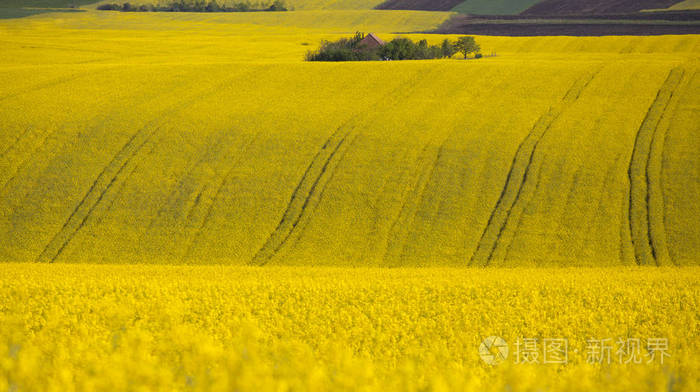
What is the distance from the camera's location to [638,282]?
13.3 metres

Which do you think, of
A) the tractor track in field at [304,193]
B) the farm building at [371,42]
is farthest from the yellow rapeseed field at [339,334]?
the farm building at [371,42]

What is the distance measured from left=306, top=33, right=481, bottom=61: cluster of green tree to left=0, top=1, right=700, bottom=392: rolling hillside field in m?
12.3

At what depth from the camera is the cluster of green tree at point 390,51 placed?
54.8 m

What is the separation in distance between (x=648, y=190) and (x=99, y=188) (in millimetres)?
21608

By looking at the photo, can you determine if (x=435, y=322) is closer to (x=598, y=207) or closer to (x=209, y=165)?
(x=598, y=207)

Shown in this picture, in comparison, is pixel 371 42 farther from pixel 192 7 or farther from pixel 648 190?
pixel 192 7

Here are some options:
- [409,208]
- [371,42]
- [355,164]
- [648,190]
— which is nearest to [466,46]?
[371,42]

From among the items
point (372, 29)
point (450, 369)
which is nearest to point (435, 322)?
point (450, 369)

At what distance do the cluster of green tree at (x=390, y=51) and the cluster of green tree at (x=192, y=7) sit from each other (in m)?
69.2

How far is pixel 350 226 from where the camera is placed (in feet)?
81.0

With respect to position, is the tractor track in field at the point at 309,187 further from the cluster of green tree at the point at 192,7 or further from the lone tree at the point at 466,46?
the cluster of green tree at the point at 192,7

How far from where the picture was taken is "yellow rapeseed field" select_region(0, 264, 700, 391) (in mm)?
6473

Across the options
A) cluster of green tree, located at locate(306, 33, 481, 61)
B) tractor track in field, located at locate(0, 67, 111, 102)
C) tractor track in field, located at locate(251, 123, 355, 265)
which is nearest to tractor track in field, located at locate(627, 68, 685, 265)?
tractor track in field, located at locate(251, 123, 355, 265)

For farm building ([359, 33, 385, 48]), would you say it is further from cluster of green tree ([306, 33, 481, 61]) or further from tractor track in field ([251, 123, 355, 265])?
tractor track in field ([251, 123, 355, 265])
